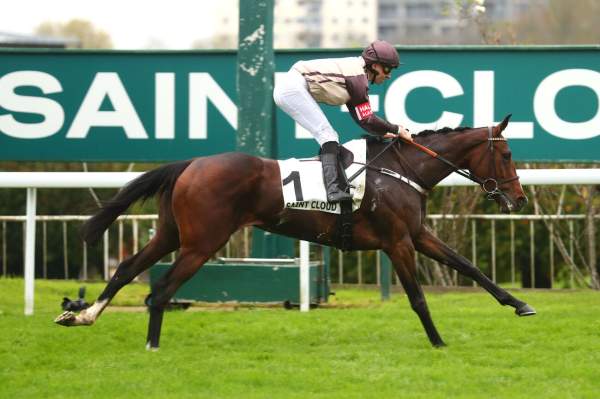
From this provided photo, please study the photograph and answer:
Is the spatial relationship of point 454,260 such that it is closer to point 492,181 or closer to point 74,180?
point 492,181

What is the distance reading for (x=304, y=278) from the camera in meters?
9.22

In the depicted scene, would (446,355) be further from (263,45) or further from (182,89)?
(182,89)

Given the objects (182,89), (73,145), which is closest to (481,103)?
(182,89)

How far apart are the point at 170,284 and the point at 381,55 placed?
1995mm

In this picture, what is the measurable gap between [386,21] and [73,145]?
91.4m

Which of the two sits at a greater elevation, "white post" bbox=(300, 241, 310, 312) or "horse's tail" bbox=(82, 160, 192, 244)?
"horse's tail" bbox=(82, 160, 192, 244)

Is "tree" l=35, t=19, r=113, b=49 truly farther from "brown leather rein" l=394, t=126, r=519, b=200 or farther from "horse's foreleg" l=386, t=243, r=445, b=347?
"horse's foreleg" l=386, t=243, r=445, b=347

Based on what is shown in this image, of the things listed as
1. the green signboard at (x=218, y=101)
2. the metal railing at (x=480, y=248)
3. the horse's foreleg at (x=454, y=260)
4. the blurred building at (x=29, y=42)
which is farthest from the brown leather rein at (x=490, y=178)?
the blurred building at (x=29, y=42)

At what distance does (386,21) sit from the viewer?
329 ft

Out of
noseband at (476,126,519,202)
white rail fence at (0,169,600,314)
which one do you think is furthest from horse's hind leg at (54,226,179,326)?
noseband at (476,126,519,202)

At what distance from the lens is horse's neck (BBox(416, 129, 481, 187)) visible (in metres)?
8.01

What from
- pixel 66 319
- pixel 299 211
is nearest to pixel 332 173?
pixel 299 211

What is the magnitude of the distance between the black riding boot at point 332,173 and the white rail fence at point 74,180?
174 cm

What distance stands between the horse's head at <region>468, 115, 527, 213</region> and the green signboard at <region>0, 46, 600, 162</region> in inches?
87.5
